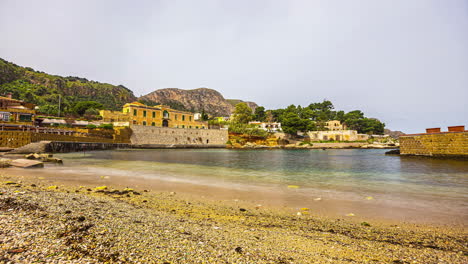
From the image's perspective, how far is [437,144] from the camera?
1100 inches

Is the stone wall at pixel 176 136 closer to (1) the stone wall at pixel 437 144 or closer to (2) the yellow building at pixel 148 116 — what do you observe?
(2) the yellow building at pixel 148 116

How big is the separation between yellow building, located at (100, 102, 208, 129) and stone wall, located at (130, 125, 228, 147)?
5.47 m

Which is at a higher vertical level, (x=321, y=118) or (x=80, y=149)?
(x=321, y=118)

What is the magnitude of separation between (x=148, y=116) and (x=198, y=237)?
61260 millimetres

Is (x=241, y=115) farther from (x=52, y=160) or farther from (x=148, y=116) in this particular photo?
(x=52, y=160)

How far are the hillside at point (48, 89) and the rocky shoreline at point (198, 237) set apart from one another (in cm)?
7743

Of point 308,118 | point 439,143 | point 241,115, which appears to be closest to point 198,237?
point 439,143

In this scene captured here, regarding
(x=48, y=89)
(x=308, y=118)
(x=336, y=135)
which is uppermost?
(x=48, y=89)

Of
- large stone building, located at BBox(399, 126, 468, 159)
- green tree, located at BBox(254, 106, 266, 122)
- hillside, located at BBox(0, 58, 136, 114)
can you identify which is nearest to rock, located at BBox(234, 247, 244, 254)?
large stone building, located at BBox(399, 126, 468, 159)

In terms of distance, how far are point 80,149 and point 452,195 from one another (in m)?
46.4

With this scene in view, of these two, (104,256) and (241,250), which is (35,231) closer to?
(104,256)

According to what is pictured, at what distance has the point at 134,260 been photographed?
2941 millimetres

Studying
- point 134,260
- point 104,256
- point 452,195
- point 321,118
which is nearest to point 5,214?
point 104,256

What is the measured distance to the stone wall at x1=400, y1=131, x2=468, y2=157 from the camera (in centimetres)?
2559
